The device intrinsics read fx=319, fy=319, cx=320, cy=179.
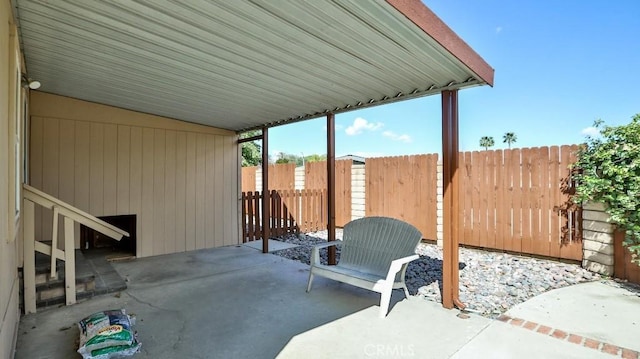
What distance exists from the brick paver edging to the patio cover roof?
219cm

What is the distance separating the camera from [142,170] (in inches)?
214

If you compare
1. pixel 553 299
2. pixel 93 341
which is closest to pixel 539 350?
pixel 553 299

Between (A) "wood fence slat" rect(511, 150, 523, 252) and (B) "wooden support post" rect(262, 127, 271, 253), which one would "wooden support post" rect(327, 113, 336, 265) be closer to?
(B) "wooden support post" rect(262, 127, 271, 253)

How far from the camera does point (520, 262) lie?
4883mm

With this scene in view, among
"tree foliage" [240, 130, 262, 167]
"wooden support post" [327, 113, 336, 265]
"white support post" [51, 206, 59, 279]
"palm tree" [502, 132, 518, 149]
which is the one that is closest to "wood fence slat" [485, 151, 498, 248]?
"wooden support post" [327, 113, 336, 265]

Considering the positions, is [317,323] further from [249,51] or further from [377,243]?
[249,51]

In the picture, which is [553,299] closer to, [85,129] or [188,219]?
[188,219]

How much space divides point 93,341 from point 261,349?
3.81ft

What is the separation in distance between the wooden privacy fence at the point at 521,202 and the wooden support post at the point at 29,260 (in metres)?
5.24

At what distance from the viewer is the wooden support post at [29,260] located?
3.06 meters

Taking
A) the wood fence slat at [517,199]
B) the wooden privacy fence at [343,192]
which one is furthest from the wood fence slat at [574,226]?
the wooden privacy fence at [343,192]

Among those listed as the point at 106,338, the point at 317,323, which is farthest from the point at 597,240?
the point at 106,338

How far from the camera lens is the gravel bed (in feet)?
11.3

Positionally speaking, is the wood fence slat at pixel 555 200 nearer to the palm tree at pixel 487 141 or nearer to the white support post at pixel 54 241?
the white support post at pixel 54 241
